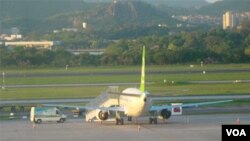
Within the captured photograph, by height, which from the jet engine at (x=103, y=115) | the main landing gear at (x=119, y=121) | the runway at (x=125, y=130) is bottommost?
the runway at (x=125, y=130)

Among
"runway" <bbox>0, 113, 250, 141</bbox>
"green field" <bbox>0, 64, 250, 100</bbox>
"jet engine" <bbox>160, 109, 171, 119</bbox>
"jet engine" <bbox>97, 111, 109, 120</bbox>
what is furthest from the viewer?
"green field" <bbox>0, 64, 250, 100</bbox>

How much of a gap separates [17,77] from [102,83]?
1849 cm

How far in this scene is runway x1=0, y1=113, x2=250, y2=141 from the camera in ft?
159

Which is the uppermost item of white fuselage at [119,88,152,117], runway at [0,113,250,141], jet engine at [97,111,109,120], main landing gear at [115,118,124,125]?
white fuselage at [119,88,152,117]

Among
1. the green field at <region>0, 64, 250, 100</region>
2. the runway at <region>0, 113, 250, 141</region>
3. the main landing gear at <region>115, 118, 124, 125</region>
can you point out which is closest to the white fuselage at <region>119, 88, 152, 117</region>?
the main landing gear at <region>115, 118, 124, 125</region>

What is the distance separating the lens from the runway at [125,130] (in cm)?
4850

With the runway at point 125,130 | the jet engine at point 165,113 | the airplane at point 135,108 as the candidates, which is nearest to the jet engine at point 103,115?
the airplane at point 135,108

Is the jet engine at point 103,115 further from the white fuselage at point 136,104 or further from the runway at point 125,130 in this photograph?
the white fuselage at point 136,104

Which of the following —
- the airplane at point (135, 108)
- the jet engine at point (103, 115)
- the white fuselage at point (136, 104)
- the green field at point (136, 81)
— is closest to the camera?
the white fuselage at point (136, 104)

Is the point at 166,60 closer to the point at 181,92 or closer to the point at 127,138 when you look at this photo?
the point at 181,92

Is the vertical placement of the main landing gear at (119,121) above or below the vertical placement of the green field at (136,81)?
below

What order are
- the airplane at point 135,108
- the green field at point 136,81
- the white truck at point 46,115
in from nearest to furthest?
the airplane at point 135,108 < the white truck at point 46,115 < the green field at point 136,81

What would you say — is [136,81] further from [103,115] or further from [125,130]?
[125,130]

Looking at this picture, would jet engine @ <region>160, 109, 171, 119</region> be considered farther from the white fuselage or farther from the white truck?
the white truck
